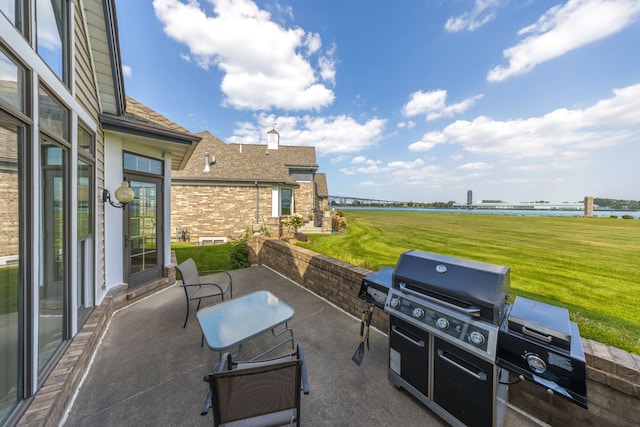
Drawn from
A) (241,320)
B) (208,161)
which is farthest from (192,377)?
(208,161)

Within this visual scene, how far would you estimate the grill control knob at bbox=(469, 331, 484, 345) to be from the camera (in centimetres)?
171

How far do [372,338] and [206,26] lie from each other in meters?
9.21

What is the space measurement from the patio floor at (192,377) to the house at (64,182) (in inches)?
21.0

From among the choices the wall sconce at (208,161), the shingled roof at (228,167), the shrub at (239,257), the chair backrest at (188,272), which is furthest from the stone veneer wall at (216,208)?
the chair backrest at (188,272)

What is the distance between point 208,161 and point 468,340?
15.1 m

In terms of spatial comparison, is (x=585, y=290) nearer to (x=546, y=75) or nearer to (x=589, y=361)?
(x=589, y=361)

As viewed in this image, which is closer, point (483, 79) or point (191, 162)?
point (483, 79)

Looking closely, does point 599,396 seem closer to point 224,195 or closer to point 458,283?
point 458,283

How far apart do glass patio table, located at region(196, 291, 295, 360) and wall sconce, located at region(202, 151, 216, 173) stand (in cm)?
1209

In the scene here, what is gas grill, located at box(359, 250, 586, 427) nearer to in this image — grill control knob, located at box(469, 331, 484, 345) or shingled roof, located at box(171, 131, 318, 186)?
grill control knob, located at box(469, 331, 484, 345)

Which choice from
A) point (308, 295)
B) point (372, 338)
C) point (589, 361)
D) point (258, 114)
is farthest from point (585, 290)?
point (258, 114)

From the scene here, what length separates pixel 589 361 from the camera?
6.02 ft

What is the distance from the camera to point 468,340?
5.85 feet

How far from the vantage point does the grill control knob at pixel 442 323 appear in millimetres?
1897
